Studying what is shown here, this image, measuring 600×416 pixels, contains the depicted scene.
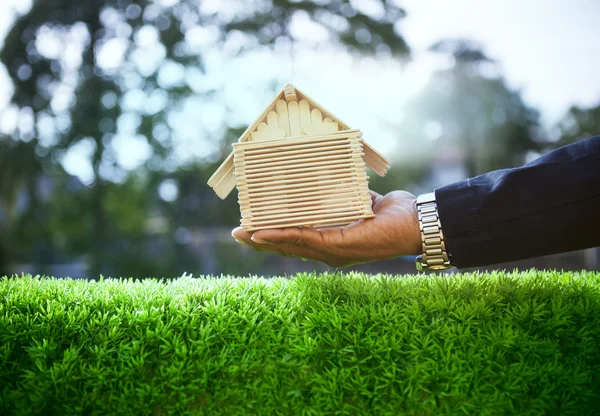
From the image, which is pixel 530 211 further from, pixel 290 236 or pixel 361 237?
pixel 290 236

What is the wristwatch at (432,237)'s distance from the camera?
64.0 inches

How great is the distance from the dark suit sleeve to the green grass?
0.16 metres

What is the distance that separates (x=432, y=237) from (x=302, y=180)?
517mm

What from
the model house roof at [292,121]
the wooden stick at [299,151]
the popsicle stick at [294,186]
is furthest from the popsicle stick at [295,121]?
the popsicle stick at [294,186]

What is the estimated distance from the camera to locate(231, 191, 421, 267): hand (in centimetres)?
170

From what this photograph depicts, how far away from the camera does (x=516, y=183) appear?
1.57 metres

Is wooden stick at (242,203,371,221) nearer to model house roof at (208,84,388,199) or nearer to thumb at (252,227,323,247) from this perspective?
thumb at (252,227,323,247)

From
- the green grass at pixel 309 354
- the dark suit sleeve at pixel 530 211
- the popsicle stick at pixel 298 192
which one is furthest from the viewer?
the popsicle stick at pixel 298 192

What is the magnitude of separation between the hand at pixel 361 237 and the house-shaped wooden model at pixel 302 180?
0.12 ft

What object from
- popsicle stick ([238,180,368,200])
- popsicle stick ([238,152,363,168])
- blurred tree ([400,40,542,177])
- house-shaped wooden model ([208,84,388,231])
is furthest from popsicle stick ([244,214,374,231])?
blurred tree ([400,40,542,177])

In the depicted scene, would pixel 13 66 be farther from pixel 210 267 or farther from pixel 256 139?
pixel 256 139

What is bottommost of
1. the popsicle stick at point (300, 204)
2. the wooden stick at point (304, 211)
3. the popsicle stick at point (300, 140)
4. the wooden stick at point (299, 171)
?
the wooden stick at point (304, 211)

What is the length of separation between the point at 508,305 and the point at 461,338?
0.24 meters

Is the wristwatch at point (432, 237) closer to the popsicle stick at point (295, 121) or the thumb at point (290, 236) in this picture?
the thumb at point (290, 236)
